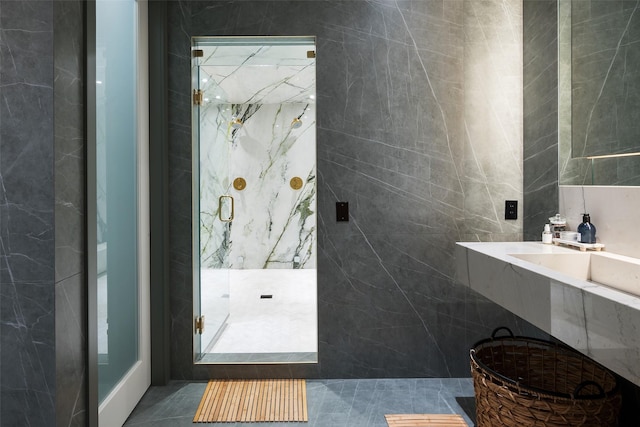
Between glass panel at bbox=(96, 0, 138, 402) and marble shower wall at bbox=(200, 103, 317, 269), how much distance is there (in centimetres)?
55

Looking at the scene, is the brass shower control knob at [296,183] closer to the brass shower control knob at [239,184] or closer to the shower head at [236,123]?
the brass shower control knob at [239,184]


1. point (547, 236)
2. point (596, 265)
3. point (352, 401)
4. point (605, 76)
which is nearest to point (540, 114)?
point (605, 76)

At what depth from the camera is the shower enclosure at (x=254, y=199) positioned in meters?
2.70

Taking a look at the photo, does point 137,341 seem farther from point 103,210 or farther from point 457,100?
point 457,100

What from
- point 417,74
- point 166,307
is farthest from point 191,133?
point 417,74

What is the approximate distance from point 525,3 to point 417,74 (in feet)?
2.40

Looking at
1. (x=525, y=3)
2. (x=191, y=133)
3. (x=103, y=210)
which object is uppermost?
(x=525, y=3)

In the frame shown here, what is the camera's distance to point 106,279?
6.41 ft

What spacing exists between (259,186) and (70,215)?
8.36 feet

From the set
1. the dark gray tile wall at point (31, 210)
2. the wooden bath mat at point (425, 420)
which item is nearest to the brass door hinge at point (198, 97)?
the dark gray tile wall at point (31, 210)

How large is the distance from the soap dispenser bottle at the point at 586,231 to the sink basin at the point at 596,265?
11cm

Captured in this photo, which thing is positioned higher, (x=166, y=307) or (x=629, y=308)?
(x=629, y=308)

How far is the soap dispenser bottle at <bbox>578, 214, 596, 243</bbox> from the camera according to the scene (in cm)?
205

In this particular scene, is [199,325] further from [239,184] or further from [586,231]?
[586,231]
